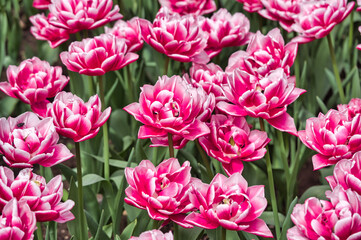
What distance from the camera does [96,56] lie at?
4.94 feet

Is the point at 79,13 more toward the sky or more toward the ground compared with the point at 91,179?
more toward the sky

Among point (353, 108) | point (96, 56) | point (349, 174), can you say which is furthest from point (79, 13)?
point (349, 174)

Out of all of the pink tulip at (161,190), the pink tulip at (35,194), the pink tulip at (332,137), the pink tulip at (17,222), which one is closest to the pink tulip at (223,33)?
the pink tulip at (332,137)

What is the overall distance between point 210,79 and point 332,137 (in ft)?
1.29

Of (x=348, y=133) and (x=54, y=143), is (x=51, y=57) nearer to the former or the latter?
(x=54, y=143)

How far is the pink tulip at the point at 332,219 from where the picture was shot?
99 cm

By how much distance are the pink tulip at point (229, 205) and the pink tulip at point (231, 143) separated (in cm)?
13

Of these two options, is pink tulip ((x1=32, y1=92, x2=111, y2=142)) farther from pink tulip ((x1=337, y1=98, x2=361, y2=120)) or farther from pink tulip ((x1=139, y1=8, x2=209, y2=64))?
pink tulip ((x1=337, y1=98, x2=361, y2=120))

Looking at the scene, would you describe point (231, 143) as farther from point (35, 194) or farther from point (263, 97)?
point (35, 194)

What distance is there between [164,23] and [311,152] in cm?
67

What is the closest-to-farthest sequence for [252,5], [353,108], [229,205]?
[229,205]
[353,108]
[252,5]

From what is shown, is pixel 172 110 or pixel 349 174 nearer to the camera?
pixel 349 174

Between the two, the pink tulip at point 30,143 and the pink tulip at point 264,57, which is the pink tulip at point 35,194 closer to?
the pink tulip at point 30,143

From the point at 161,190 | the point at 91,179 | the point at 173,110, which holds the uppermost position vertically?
the point at 173,110
